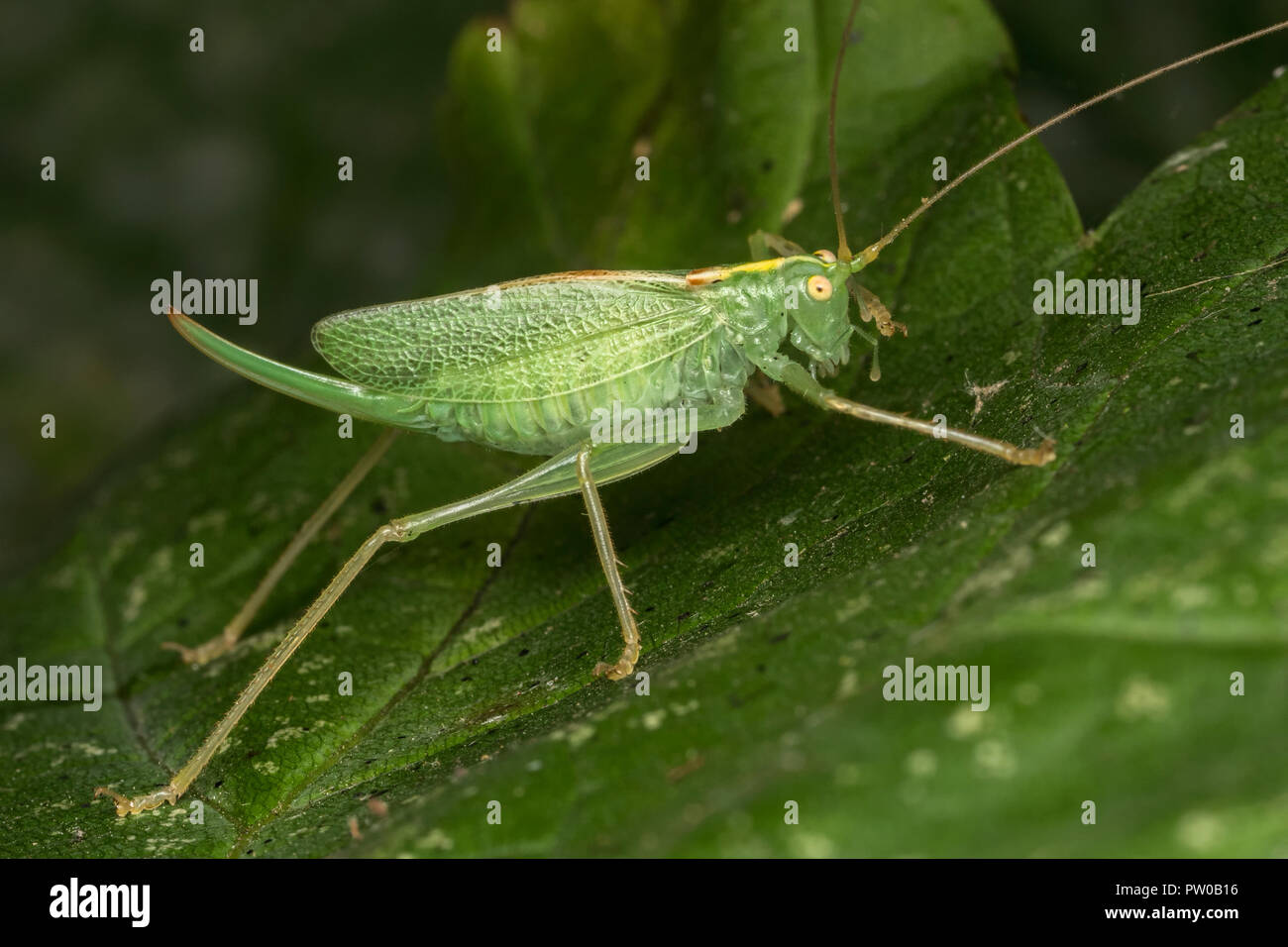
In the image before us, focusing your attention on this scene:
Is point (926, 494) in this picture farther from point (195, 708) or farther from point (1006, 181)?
point (195, 708)

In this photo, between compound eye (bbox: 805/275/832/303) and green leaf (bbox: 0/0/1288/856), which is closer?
green leaf (bbox: 0/0/1288/856)

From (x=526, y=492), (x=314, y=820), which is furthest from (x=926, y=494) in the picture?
(x=314, y=820)

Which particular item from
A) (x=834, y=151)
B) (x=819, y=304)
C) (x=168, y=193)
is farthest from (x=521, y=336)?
(x=168, y=193)

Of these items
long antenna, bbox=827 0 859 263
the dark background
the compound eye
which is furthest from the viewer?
the dark background

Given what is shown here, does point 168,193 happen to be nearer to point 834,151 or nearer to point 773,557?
point 834,151

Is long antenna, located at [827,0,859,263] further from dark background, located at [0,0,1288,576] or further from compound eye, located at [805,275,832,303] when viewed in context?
dark background, located at [0,0,1288,576]

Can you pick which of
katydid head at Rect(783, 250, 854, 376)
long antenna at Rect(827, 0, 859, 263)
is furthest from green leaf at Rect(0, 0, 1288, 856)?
long antenna at Rect(827, 0, 859, 263)

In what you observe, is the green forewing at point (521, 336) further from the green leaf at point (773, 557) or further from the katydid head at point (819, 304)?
the green leaf at point (773, 557)
